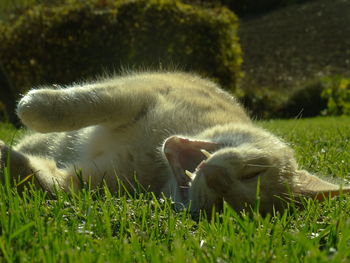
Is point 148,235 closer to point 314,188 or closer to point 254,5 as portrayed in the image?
point 314,188

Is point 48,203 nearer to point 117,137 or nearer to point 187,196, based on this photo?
point 187,196

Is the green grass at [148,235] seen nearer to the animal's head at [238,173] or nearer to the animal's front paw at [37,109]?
the animal's head at [238,173]

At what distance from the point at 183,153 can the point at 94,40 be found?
6.56 meters

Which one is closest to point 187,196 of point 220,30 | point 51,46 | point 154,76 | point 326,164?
point 326,164

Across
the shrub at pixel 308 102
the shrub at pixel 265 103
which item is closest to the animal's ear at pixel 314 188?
the shrub at pixel 265 103

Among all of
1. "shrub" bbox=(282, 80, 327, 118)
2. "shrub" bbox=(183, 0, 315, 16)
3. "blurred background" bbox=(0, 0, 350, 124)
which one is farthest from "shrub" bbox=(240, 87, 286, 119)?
"shrub" bbox=(183, 0, 315, 16)

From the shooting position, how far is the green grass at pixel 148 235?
4.78ft

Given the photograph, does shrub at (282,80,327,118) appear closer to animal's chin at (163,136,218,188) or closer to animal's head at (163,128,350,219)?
animal's head at (163,128,350,219)

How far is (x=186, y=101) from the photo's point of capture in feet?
11.3

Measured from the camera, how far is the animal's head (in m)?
2.46

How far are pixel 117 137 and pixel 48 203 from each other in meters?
1.17

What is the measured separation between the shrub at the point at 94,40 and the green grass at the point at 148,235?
6824 millimetres

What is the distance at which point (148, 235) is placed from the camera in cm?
180

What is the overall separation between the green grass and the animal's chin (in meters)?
0.48
